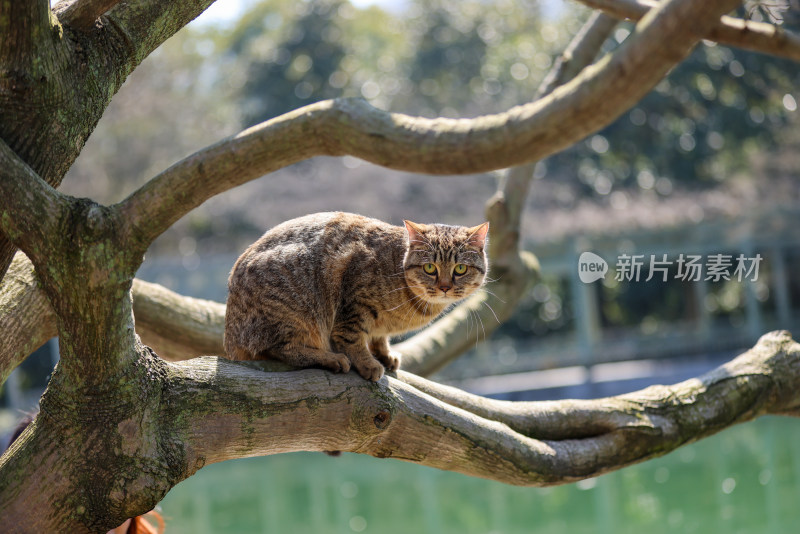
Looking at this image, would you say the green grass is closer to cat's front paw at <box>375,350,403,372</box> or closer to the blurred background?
the blurred background

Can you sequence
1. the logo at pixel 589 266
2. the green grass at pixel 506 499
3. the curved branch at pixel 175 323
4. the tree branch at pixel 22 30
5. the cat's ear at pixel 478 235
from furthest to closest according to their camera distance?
the logo at pixel 589 266
the green grass at pixel 506 499
the curved branch at pixel 175 323
the cat's ear at pixel 478 235
the tree branch at pixel 22 30

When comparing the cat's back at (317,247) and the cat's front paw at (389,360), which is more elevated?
the cat's back at (317,247)

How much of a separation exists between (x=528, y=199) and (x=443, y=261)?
45.7ft

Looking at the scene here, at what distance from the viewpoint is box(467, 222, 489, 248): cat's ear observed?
309 cm

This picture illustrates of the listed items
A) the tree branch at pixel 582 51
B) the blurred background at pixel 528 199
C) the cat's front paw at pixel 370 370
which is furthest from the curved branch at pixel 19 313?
the blurred background at pixel 528 199

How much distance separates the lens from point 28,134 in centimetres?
204

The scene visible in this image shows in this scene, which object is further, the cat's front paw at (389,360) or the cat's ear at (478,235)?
the cat's ear at (478,235)

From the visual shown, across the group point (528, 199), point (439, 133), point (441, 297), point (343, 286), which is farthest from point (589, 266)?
point (439, 133)

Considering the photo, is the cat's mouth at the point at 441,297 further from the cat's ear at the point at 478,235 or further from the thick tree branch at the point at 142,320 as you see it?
the thick tree branch at the point at 142,320

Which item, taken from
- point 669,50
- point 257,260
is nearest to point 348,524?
point 257,260

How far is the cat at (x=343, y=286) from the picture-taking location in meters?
2.60

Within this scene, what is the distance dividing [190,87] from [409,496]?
12.5m

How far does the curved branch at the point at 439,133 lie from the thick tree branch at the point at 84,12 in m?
0.42

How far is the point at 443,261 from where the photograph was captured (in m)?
2.96
